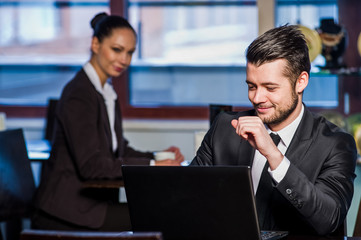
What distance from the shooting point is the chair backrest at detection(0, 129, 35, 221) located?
10.3 ft

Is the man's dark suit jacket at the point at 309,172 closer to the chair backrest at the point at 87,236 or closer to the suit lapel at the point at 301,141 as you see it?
the suit lapel at the point at 301,141

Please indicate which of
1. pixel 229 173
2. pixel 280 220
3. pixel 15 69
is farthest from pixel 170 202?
pixel 15 69

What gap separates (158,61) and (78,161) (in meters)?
1.74

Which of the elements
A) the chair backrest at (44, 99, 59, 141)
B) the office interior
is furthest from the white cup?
the office interior

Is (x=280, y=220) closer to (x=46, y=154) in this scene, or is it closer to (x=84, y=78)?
(x=84, y=78)

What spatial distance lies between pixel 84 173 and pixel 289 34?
1.31 metres

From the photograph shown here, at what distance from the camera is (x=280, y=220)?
2055 mm

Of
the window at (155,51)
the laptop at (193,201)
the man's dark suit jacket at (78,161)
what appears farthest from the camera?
the window at (155,51)

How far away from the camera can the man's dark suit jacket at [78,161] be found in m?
2.95

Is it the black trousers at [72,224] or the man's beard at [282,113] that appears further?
the black trousers at [72,224]

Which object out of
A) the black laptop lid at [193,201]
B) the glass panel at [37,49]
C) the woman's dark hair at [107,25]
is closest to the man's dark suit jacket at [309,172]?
the black laptop lid at [193,201]

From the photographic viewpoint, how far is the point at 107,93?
3.27 meters

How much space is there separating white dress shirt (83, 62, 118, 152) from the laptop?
59.6 inches

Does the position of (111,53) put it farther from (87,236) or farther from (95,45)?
(87,236)
